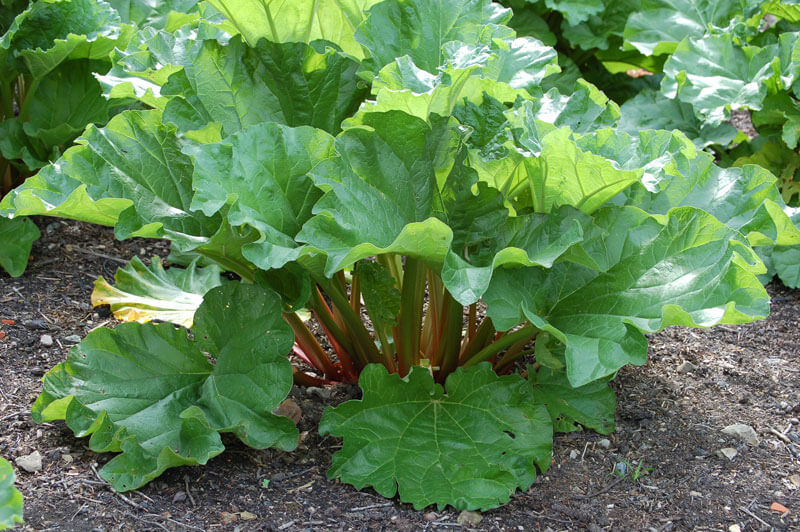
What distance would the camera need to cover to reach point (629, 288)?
82.9 inches

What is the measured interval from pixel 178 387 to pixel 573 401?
1099 millimetres

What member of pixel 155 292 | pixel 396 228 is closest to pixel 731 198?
pixel 396 228

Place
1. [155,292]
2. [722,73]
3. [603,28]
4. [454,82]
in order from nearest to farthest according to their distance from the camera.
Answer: [454,82], [155,292], [722,73], [603,28]

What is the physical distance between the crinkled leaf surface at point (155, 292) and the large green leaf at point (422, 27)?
3.37ft

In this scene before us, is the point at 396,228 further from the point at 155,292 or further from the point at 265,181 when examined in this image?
the point at 155,292

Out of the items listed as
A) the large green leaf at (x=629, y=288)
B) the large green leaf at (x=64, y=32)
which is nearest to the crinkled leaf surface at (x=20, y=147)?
the large green leaf at (x=64, y=32)

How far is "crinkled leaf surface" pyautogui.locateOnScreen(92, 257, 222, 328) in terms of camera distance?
2.81m

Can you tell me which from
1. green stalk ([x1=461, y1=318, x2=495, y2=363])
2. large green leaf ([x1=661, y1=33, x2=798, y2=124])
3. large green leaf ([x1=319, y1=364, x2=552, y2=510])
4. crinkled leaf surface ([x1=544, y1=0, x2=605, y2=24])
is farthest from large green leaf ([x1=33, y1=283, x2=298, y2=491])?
crinkled leaf surface ([x1=544, y1=0, x2=605, y2=24])

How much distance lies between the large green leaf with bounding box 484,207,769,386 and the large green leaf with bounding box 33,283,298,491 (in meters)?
0.63

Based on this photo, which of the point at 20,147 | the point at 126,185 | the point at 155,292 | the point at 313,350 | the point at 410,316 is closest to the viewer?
the point at 126,185

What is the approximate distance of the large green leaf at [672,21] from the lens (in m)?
3.98

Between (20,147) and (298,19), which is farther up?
(298,19)

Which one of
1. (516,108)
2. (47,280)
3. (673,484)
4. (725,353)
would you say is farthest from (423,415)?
(47,280)

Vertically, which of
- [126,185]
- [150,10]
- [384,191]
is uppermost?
[150,10]
